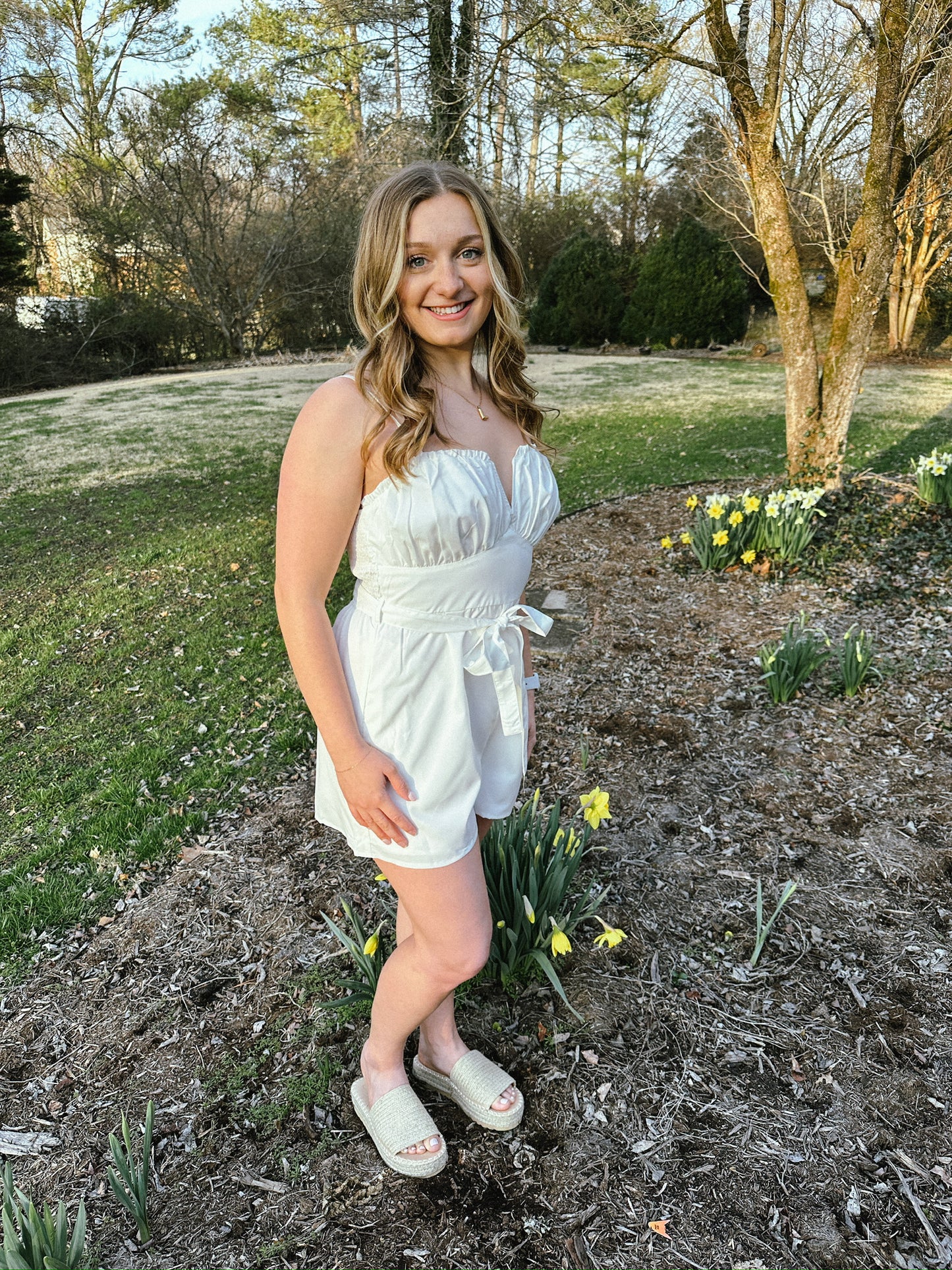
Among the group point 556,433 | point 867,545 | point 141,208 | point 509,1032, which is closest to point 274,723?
point 509,1032

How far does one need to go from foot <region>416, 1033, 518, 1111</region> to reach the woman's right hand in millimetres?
700

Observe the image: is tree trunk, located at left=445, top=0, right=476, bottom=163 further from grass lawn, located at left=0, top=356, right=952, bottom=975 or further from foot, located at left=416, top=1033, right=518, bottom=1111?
foot, located at left=416, top=1033, right=518, bottom=1111

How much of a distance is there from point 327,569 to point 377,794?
408mm

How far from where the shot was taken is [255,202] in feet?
64.7

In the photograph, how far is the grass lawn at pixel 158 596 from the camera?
291cm

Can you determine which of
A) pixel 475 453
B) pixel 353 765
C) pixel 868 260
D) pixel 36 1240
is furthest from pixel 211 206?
pixel 36 1240

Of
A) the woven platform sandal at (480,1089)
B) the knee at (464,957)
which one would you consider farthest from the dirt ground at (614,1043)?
the knee at (464,957)

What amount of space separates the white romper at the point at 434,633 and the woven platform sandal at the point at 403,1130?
622 millimetres

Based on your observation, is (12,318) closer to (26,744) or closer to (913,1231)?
(26,744)

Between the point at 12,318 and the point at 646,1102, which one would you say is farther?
the point at 12,318

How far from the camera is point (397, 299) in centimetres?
140

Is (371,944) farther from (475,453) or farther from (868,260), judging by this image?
(868,260)

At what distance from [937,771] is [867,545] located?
7.34 feet

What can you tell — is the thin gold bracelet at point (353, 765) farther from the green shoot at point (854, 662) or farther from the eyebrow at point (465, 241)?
the green shoot at point (854, 662)
